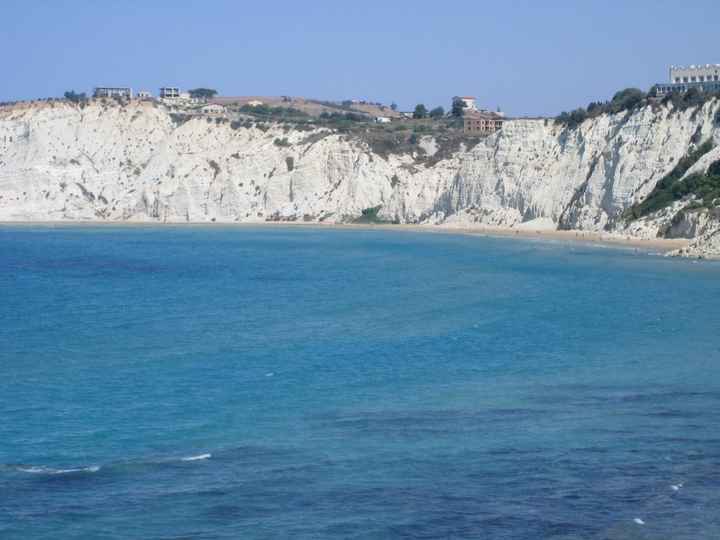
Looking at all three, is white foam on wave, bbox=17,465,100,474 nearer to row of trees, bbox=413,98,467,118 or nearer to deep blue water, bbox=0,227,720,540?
deep blue water, bbox=0,227,720,540

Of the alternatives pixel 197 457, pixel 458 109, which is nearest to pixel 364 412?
pixel 197 457

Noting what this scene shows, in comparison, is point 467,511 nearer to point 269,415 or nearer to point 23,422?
point 269,415

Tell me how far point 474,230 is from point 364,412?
196 ft

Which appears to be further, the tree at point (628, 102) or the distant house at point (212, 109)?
the distant house at point (212, 109)

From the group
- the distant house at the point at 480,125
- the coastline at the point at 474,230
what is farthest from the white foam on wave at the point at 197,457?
the distant house at the point at 480,125

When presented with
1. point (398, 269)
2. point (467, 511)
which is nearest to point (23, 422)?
point (467, 511)

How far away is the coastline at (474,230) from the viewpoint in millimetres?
58781

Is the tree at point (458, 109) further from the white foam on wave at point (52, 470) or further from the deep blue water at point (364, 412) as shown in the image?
the white foam on wave at point (52, 470)

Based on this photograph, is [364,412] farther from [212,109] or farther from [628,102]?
[212,109]

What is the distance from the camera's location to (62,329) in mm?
30969

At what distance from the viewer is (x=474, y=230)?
78.4 metres

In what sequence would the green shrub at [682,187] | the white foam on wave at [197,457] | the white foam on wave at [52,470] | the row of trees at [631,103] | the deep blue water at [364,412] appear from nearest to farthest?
1. the deep blue water at [364,412]
2. the white foam on wave at [52,470]
3. the white foam on wave at [197,457]
4. the green shrub at [682,187]
5. the row of trees at [631,103]

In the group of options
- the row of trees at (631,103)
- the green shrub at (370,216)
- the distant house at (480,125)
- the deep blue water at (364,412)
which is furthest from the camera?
the distant house at (480,125)

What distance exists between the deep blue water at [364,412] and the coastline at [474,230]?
57.9ft
